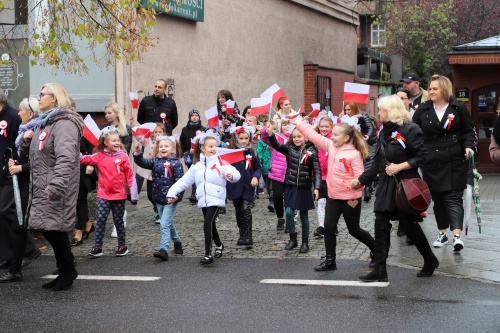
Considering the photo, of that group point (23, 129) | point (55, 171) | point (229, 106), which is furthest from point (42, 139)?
point (229, 106)

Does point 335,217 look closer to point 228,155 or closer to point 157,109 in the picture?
point 228,155

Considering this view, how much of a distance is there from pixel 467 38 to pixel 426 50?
227 cm

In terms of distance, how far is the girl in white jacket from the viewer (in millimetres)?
9320

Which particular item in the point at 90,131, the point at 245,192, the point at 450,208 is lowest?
the point at 450,208

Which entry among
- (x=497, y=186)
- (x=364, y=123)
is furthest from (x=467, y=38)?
(x=364, y=123)

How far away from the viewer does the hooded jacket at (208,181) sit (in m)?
9.37

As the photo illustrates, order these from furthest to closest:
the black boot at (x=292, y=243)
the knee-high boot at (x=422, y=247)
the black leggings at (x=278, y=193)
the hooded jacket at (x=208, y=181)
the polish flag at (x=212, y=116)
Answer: the polish flag at (x=212, y=116) → the black leggings at (x=278, y=193) → the black boot at (x=292, y=243) → the hooded jacket at (x=208, y=181) → the knee-high boot at (x=422, y=247)

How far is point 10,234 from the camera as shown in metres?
9.05

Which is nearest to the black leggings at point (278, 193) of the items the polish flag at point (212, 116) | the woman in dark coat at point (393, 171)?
the polish flag at point (212, 116)

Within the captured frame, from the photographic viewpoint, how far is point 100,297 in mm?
7555

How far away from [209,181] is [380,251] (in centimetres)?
222

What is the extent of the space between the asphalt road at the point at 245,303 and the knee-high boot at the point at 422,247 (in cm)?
9

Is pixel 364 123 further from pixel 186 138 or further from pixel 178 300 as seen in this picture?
pixel 178 300

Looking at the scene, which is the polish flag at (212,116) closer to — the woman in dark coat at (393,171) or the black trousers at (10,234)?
the black trousers at (10,234)
